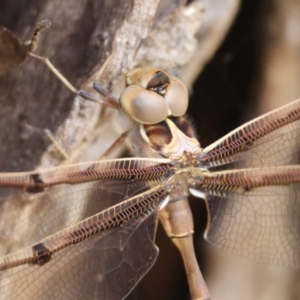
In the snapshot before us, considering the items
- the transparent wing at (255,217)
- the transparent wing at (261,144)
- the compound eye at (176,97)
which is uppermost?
the compound eye at (176,97)

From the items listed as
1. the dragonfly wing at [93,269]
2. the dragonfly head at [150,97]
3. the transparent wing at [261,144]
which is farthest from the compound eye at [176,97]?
the dragonfly wing at [93,269]

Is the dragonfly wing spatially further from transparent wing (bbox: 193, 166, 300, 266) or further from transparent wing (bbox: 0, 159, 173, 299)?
transparent wing (bbox: 193, 166, 300, 266)

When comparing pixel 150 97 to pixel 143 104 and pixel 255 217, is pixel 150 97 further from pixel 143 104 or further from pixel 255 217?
pixel 255 217

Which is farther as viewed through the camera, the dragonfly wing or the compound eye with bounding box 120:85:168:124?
the compound eye with bounding box 120:85:168:124

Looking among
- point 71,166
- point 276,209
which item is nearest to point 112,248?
point 71,166

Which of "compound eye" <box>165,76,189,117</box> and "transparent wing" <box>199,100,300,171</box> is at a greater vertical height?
"compound eye" <box>165,76,189,117</box>

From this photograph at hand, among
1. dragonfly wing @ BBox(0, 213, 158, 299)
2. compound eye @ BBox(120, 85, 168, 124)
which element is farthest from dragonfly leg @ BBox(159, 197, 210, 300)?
compound eye @ BBox(120, 85, 168, 124)

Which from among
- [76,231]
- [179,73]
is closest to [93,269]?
[76,231]

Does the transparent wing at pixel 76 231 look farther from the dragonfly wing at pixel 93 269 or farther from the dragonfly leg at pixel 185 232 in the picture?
the dragonfly leg at pixel 185 232
